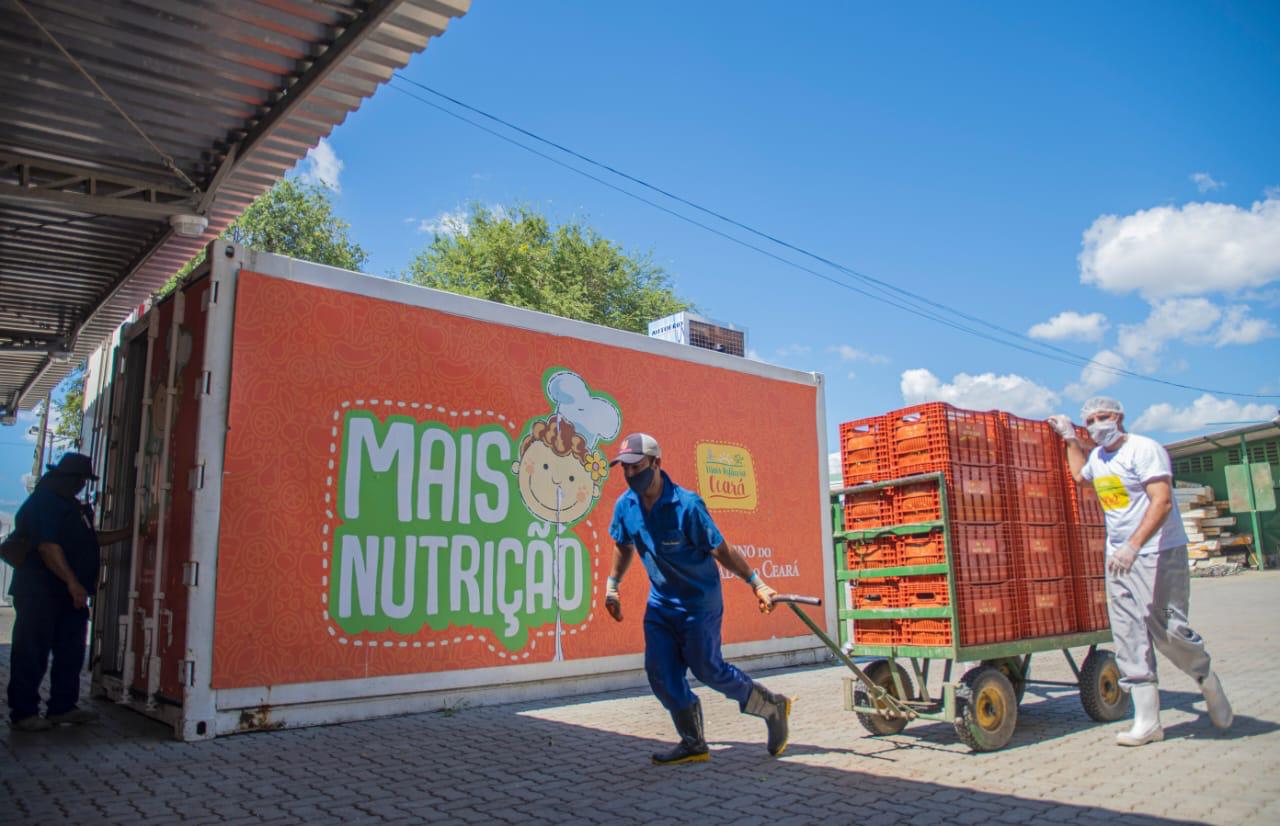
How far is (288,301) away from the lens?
6.29 m

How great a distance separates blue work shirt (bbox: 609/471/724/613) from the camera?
4930mm

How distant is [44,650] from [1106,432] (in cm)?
785

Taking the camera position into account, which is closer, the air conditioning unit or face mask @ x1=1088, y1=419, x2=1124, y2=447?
face mask @ x1=1088, y1=419, x2=1124, y2=447

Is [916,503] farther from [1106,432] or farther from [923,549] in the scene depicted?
[1106,432]

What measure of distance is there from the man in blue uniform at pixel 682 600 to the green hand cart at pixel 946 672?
53 centimetres

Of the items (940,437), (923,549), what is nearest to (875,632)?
(923,549)

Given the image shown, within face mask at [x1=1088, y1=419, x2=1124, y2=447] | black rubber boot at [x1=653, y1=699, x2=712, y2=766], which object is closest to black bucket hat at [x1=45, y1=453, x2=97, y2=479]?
black rubber boot at [x1=653, y1=699, x2=712, y2=766]

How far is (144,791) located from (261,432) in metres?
2.54

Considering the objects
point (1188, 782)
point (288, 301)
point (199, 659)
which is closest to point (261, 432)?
point (288, 301)

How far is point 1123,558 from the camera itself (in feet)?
18.0

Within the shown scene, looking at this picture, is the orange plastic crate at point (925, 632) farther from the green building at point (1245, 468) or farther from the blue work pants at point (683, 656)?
the green building at point (1245, 468)

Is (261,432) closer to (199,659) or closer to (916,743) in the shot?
(199,659)

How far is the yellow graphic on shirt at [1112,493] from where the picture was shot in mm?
5688

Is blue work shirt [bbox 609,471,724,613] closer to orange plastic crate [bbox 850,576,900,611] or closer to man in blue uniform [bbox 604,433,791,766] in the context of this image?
man in blue uniform [bbox 604,433,791,766]
